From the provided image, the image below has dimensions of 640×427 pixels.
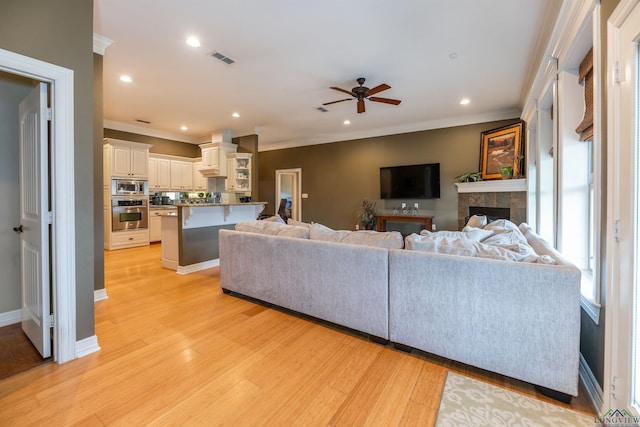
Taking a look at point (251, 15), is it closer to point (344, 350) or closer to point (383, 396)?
point (344, 350)

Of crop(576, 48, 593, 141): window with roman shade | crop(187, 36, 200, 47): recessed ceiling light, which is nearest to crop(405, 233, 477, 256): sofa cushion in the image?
crop(576, 48, 593, 141): window with roman shade

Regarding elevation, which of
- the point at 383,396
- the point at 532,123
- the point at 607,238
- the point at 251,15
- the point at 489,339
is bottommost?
the point at 383,396

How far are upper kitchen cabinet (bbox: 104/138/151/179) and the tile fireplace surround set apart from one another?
6.84 m

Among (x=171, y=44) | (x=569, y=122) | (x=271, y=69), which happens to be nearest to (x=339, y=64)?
(x=271, y=69)

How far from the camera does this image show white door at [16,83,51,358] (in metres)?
1.89

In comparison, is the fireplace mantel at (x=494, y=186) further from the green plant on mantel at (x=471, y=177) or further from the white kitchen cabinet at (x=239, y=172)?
the white kitchen cabinet at (x=239, y=172)

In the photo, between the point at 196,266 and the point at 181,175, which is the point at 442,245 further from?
the point at 181,175

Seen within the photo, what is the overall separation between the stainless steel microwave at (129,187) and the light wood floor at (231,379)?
14.0ft

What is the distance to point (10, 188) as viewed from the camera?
8.25 ft

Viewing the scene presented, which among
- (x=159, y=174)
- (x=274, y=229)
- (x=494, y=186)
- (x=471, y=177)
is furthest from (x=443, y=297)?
(x=159, y=174)

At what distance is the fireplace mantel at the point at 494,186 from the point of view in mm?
4805

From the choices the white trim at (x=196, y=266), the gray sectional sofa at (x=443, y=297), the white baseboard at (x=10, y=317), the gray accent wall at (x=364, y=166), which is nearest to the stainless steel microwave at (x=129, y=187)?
the white trim at (x=196, y=266)

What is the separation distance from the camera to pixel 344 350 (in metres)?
2.09

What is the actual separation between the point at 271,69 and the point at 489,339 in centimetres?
365
